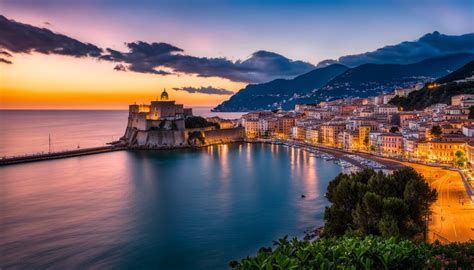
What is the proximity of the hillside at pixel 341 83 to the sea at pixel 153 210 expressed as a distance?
80.5m

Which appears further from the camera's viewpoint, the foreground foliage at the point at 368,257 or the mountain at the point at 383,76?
the mountain at the point at 383,76

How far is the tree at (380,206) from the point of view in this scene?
8.43 meters

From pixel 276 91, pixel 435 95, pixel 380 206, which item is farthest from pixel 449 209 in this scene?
pixel 276 91

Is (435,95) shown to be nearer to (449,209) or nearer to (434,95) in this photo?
(434,95)

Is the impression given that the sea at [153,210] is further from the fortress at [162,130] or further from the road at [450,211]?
the fortress at [162,130]

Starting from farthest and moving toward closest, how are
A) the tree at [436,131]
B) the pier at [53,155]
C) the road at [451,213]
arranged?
the pier at [53,155] → the tree at [436,131] → the road at [451,213]

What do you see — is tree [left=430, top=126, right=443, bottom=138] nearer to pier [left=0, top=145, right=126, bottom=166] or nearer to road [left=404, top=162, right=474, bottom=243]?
road [left=404, top=162, right=474, bottom=243]

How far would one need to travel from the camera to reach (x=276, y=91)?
13175 centimetres

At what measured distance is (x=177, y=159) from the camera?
27.9 m

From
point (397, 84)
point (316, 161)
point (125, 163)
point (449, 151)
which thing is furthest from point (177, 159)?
point (397, 84)

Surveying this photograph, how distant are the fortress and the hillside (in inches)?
2656

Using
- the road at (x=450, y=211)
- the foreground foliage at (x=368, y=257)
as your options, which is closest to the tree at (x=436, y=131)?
the road at (x=450, y=211)

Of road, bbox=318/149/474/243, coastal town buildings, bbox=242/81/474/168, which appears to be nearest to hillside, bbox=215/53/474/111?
coastal town buildings, bbox=242/81/474/168

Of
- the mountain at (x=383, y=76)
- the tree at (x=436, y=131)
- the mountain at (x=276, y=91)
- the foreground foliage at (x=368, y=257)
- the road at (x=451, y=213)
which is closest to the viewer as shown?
the foreground foliage at (x=368, y=257)
